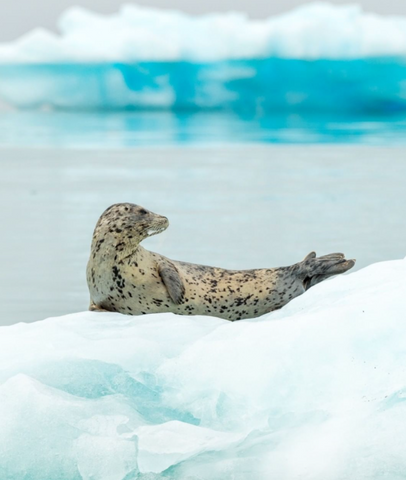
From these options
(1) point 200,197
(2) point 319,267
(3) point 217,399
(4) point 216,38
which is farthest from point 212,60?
(3) point 217,399

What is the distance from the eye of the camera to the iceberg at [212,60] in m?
19.5

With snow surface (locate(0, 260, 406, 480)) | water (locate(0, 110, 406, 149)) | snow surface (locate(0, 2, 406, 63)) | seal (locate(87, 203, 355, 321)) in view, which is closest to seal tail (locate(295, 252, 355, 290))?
seal (locate(87, 203, 355, 321))

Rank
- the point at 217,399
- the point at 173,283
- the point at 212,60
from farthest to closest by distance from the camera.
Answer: the point at 212,60
the point at 173,283
the point at 217,399

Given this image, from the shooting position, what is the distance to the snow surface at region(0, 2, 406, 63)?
1936cm

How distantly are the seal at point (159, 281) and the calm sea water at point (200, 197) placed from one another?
85cm

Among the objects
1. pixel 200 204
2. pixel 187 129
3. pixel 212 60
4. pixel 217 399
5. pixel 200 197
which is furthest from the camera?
pixel 212 60

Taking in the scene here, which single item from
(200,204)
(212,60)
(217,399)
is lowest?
(217,399)

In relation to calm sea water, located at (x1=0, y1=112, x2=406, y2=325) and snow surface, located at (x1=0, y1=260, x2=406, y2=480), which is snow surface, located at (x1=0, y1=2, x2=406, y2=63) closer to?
calm sea water, located at (x1=0, y1=112, x2=406, y2=325)

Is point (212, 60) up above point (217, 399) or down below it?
above

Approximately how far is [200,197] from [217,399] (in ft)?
19.8

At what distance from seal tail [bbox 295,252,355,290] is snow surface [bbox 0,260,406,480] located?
69 centimetres

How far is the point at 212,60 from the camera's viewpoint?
20.4 m

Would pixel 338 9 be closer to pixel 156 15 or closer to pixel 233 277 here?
pixel 156 15

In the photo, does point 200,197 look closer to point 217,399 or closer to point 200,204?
point 200,204
